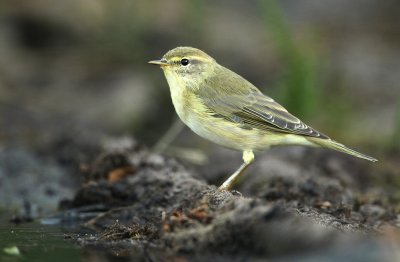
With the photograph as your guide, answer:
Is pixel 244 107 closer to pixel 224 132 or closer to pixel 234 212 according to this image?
pixel 224 132

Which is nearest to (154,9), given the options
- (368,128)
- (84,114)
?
(84,114)

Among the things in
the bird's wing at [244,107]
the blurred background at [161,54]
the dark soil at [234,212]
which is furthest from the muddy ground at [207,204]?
the blurred background at [161,54]

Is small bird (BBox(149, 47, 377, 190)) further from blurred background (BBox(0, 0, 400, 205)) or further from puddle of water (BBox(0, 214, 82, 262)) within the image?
blurred background (BBox(0, 0, 400, 205))

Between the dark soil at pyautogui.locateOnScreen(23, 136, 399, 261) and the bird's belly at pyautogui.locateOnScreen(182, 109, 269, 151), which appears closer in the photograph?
the dark soil at pyautogui.locateOnScreen(23, 136, 399, 261)

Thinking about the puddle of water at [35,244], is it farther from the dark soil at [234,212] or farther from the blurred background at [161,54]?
the blurred background at [161,54]

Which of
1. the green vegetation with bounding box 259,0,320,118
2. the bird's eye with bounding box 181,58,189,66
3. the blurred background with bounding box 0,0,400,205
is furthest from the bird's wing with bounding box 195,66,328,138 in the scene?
the green vegetation with bounding box 259,0,320,118

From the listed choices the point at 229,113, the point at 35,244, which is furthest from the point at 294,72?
the point at 35,244
